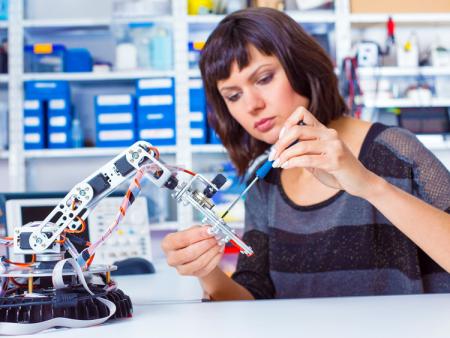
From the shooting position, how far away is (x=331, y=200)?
4.42 ft

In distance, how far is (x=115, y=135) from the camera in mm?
2842

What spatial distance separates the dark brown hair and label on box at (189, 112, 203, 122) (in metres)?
1.38

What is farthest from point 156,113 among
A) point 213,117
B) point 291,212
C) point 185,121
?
point 291,212

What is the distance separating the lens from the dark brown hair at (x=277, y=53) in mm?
1311

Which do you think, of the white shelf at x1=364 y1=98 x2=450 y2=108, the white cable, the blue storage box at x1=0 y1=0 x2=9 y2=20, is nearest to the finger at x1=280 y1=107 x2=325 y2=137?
the white cable

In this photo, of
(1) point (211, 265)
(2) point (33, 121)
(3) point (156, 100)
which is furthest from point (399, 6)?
(1) point (211, 265)

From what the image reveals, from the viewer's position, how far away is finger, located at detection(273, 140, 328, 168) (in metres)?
0.85

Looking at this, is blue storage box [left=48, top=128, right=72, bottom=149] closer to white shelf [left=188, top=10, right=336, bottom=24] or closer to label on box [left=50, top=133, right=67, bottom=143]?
label on box [left=50, top=133, right=67, bottom=143]

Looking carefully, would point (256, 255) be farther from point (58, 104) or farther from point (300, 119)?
point (58, 104)

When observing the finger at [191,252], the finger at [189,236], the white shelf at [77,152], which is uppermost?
the white shelf at [77,152]

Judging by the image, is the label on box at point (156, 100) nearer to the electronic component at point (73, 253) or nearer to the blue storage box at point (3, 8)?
the blue storage box at point (3, 8)

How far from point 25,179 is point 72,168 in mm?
254

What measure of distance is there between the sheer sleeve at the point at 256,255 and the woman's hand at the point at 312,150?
2.01ft

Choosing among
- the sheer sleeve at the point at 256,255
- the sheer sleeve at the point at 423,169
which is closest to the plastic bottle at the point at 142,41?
the sheer sleeve at the point at 256,255
